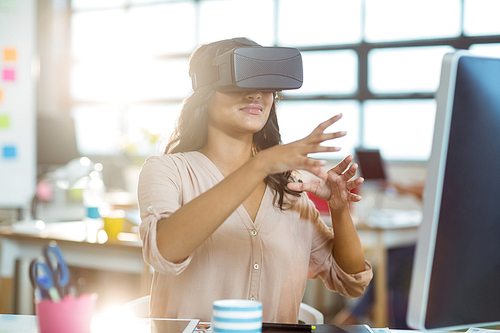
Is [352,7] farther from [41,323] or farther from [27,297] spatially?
[41,323]

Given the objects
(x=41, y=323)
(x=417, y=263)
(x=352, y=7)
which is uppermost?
(x=352, y=7)

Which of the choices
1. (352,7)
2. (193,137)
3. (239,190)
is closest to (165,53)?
(352,7)

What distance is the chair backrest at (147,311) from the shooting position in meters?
1.20

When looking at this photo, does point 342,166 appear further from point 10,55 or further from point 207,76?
point 10,55

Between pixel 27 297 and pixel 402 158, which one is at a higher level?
pixel 402 158

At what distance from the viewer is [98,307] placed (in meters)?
2.30

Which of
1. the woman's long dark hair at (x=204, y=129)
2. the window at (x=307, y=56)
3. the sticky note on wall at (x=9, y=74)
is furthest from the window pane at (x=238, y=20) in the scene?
the woman's long dark hair at (x=204, y=129)

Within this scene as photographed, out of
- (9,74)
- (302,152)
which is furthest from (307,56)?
(302,152)

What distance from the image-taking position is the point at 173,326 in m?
0.82

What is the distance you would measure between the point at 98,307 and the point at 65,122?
1.20 meters

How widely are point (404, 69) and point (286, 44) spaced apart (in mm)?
1340

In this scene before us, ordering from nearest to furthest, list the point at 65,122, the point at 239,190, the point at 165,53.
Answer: the point at 239,190, the point at 65,122, the point at 165,53

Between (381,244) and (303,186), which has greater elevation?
(303,186)

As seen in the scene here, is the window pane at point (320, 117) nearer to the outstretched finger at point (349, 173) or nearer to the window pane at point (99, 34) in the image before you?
the window pane at point (99, 34)
